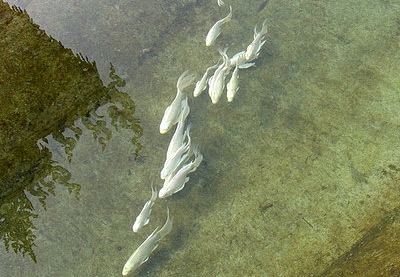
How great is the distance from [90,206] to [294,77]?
3.75m

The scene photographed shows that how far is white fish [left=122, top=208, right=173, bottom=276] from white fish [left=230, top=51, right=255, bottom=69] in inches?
111

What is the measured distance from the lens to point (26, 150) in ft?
9.22

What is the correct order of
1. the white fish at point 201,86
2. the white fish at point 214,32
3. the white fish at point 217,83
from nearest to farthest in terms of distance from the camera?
the white fish at point 217,83
the white fish at point 201,86
the white fish at point 214,32

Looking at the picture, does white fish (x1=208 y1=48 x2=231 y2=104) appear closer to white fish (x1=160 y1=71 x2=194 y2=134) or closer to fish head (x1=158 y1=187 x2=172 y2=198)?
white fish (x1=160 y1=71 x2=194 y2=134)

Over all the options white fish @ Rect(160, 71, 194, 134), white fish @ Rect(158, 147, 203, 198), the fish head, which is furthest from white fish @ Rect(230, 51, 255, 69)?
the fish head

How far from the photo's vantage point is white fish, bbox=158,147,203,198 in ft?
13.9

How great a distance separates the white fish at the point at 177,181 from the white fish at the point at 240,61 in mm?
1890

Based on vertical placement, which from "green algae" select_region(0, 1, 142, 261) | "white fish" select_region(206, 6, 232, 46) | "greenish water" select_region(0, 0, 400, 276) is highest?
"green algae" select_region(0, 1, 142, 261)

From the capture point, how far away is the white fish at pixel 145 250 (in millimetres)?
3861

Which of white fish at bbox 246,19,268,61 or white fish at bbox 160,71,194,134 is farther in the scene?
white fish at bbox 246,19,268,61

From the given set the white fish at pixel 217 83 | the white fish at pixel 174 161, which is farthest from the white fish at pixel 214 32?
the white fish at pixel 174 161

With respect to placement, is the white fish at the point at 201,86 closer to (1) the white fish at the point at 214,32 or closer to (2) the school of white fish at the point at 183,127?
(2) the school of white fish at the point at 183,127

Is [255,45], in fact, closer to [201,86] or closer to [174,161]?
[201,86]

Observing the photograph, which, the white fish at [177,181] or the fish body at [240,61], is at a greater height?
the fish body at [240,61]
